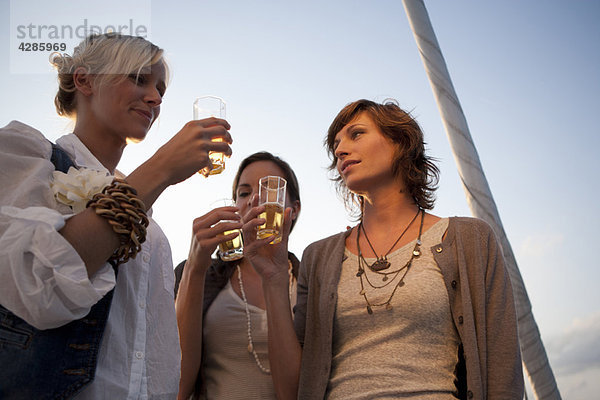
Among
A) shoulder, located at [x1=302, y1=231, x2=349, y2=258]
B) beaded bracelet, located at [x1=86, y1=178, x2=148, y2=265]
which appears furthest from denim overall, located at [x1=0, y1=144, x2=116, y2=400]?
shoulder, located at [x1=302, y1=231, x2=349, y2=258]

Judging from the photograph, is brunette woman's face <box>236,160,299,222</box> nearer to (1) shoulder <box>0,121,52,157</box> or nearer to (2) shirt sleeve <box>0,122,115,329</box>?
(1) shoulder <box>0,121,52,157</box>

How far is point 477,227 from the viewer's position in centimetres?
278

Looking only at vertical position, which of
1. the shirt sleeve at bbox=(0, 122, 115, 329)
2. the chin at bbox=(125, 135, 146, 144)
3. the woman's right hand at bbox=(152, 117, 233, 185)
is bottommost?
the shirt sleeve at bbox=(0, 122, 115, 329)

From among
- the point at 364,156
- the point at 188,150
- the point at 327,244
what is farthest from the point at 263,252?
the point at 188,150

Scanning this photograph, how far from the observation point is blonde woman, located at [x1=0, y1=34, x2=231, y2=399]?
1.37 metres

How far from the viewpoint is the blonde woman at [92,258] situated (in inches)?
54.1

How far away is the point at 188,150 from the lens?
1.87 metres

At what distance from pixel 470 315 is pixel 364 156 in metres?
1.12

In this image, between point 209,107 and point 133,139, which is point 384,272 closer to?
point 209,107

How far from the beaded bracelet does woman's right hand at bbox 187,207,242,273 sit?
1443 millimetres

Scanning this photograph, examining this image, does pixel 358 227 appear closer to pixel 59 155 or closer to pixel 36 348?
pixel 59 155

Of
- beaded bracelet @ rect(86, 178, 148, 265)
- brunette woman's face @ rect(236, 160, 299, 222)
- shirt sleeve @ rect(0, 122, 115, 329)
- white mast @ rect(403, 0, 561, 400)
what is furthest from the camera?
white mast @ rect(403, 0, 561, 400)

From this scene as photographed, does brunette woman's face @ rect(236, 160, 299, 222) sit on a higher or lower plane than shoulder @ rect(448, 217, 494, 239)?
higher

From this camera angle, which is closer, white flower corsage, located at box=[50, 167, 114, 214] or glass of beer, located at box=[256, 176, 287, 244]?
white flower corsage, located at box=[50, 167, 114, 214]
